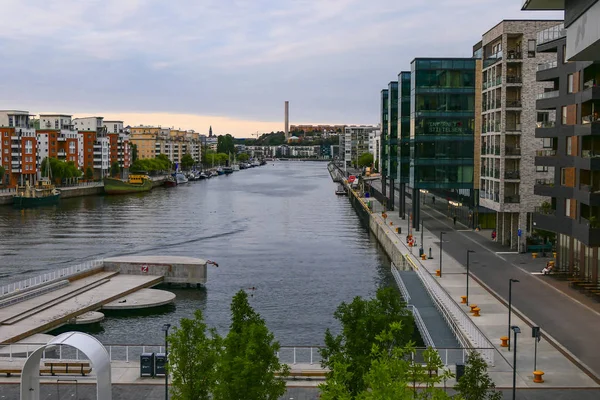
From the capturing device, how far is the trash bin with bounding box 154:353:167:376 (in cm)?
2688

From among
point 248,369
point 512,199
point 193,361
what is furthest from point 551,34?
point 248,369

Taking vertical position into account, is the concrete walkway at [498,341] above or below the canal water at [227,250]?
above

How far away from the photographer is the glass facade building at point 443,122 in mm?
70500

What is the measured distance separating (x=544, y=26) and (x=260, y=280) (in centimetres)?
3075

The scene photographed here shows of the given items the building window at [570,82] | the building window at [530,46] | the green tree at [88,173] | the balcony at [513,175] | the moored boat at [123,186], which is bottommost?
the moored boat at [123,186]

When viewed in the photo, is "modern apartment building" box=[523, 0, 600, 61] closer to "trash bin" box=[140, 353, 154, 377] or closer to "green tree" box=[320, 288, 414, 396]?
"green tree" box=[320, 288, 414, 396]

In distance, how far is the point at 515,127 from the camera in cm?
5997

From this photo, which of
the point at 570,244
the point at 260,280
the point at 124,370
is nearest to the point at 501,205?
the point at 570,244

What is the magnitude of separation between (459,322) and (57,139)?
513 feet

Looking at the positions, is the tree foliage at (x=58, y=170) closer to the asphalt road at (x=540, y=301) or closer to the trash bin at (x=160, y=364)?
the asphalt road at (x=540, y=301)

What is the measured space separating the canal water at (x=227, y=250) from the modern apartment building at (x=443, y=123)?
9.88 meters

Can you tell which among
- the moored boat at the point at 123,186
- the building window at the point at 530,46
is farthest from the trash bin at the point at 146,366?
the moored boat at the point at 123,186

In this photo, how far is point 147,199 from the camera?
14838 cm

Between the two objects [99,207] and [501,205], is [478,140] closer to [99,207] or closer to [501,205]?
[501,205]
